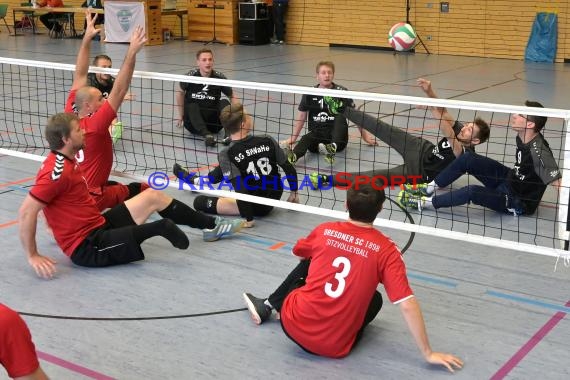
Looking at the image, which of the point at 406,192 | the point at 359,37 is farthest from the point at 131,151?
the point at 359,37

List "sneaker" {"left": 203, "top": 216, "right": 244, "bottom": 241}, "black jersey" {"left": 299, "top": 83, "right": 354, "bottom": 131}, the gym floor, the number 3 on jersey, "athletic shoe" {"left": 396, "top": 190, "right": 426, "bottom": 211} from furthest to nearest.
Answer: "black jersey" {"left": 299, "top": 83, "right": 354, "bottom": 131}
"athletic shoe" {"left": 396, "top": 190, "right": 426, "bottom": 211}
"sneaker" {"left": 203, "top": 216, "right": 244, "bottom": 241}
the gym floor
the number 3 on jersey

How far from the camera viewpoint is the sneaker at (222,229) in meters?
5.46

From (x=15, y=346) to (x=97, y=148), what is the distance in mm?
3096

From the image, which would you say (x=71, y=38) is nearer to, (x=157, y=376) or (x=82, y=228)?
(x=82, y=228)

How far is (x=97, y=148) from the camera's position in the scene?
5527 millimetres

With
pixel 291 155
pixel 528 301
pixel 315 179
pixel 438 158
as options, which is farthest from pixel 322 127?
pixel 528 301

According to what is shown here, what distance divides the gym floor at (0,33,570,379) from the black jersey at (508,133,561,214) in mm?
906

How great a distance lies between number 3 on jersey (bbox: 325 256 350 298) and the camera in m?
3.59

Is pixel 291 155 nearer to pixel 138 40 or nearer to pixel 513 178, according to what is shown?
pixel 513 178

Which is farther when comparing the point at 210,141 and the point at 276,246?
the point at 210,141

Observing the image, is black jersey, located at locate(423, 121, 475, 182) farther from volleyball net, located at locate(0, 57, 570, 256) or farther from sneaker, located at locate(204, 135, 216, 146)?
sneaker, located at locate(204, 135, 216, 146)

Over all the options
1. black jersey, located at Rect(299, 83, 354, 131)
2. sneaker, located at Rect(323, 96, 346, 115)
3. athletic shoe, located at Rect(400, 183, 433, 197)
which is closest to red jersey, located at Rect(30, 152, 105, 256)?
athletic shoe, located at Rect(400, 183, 433, 197)

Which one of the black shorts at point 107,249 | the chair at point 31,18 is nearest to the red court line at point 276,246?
the black shorts at point 107,249

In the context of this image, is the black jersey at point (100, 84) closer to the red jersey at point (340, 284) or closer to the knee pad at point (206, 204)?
the knee pad at point (206, 204)
